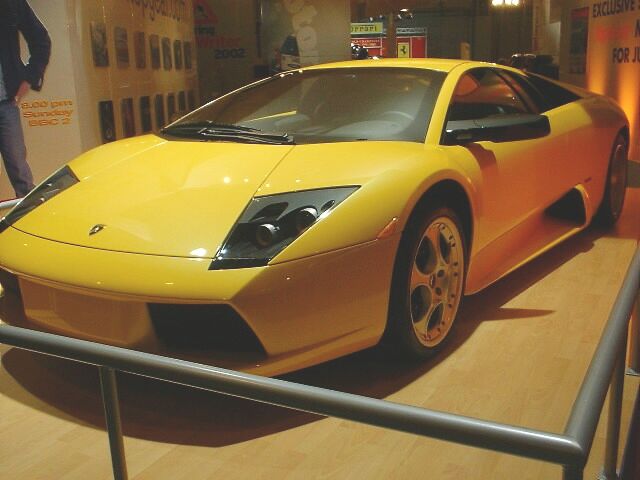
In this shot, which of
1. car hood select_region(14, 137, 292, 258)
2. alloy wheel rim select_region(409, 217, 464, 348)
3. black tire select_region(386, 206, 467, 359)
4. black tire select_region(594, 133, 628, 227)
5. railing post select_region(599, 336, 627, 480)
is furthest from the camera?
black tire select_region(594, 133, 628, 227)

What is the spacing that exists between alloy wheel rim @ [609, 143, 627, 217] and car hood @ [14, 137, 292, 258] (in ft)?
8.22

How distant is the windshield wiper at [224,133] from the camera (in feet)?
8.70

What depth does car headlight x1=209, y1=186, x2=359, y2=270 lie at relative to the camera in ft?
6.55

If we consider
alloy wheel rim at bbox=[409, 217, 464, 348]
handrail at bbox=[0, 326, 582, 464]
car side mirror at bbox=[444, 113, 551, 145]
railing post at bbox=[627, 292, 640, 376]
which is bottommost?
railing post at bbox=[627, 292, 640, 376]

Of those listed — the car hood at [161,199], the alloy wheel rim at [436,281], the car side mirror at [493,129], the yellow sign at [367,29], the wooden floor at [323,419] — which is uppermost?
the yellow sign at [367,29]

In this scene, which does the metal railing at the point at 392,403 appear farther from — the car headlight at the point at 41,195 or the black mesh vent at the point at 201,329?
the car headlight at the point at 41,195

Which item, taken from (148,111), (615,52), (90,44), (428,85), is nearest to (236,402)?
(428,85)

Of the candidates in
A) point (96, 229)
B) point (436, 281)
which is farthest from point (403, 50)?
point (96, 229)

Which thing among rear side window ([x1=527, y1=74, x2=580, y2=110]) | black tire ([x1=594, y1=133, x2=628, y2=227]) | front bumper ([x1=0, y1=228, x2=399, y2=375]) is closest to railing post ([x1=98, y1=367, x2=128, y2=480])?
front bumper ([x1=0, y1=228, x2=399, y2=375])

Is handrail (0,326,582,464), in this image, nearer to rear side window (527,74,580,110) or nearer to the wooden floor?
the wooden floor

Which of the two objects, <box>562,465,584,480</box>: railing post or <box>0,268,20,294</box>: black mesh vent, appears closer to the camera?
<box>562,465,584,480</box>: railing post


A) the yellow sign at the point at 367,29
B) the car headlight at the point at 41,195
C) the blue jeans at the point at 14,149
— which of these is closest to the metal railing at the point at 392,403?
the car headlight at the point at 41,195

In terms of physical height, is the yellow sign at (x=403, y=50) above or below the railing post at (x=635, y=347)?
above

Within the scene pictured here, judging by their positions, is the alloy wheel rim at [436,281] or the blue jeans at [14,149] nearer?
the alloy wheel rim at [436,281]
